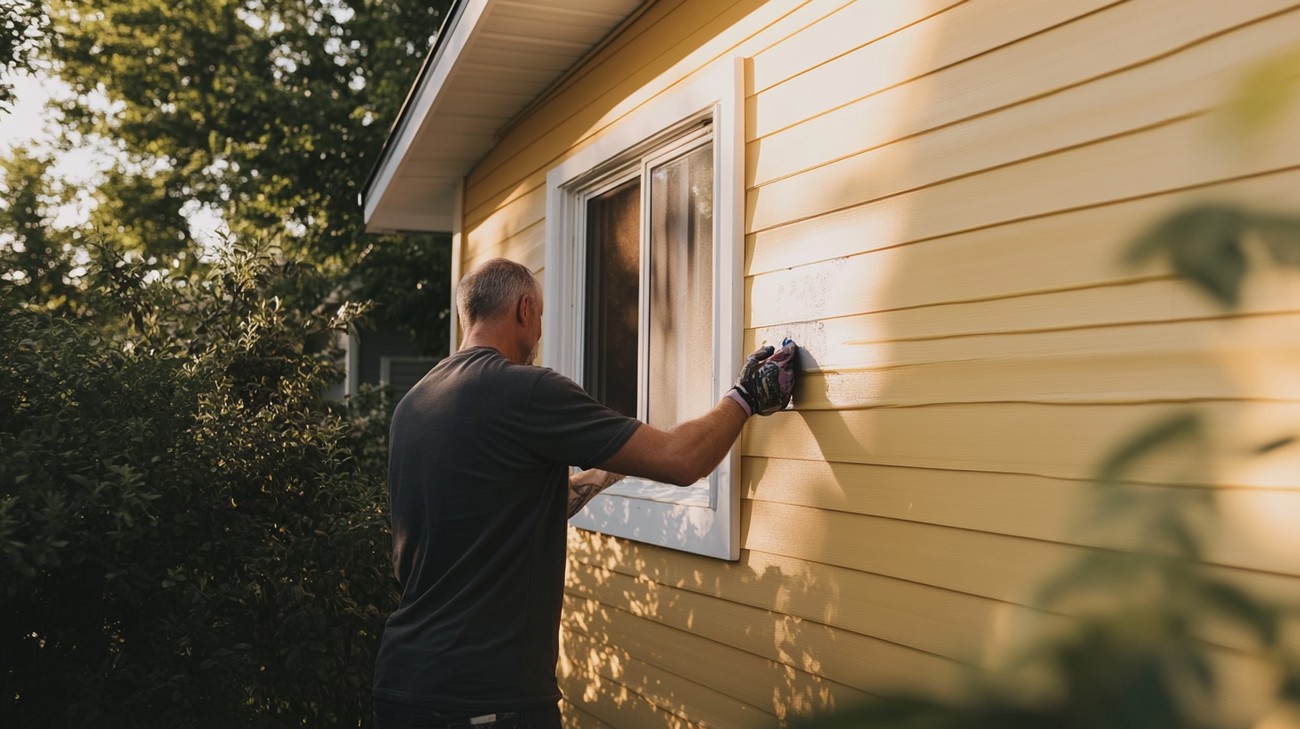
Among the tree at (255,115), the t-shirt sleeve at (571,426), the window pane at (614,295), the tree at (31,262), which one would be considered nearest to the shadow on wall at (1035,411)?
the t-shirt sleeve at (571,426)

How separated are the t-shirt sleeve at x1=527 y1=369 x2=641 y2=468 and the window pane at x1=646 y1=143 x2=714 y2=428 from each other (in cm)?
101

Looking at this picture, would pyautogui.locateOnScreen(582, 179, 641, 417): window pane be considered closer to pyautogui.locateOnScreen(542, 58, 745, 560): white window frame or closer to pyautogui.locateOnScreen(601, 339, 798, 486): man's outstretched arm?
pyautogui.locateOnScreen(542, 58, 745, 560): white window frame

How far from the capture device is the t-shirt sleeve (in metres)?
2.95

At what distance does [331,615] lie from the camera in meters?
5.50

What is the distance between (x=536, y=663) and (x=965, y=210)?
1.59 meters

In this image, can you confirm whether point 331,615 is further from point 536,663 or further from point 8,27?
point 8,27

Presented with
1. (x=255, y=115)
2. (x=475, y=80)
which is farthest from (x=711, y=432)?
(x=255, y=115)

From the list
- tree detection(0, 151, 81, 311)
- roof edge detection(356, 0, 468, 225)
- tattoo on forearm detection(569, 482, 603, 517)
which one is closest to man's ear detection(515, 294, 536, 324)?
tattoo on forearm detection(569, 482, 603, 517)

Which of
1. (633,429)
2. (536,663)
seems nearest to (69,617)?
(536,663)

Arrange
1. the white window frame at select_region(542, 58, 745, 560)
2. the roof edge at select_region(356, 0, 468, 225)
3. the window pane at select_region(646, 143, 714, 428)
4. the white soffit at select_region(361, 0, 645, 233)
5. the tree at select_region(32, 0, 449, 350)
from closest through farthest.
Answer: the white window frame at select_region(542, 58, 745, 560)
the window pane at select_region(646, 143, 714, 428)
the white soffit at select_region(361, 0, 645, 233)
the roof edge at select_region(356, 0, 468, 225)
the tree at select_region(32, 0, 449, 350)

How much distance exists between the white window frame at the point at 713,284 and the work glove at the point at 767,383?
0.37 metres

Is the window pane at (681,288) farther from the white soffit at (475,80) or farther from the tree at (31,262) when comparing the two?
the tree at (31,262)

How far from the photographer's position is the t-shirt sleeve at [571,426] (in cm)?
295

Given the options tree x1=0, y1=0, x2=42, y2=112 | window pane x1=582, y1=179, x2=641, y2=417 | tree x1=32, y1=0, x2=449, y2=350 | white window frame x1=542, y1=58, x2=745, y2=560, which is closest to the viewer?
white window frame x1=542, y1=58, x2=745, y2=560
